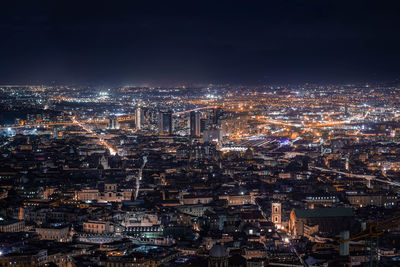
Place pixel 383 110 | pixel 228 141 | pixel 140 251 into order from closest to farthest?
pixel 140 251, pixel 228 141, pixel 383 110

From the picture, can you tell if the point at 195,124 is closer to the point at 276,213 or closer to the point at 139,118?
the point at 139,118

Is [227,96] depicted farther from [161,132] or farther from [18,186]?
[18,186]

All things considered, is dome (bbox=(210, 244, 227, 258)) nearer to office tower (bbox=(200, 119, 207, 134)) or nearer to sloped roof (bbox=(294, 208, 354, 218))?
sloped roof (bbox=(294, 208, 354, 218))

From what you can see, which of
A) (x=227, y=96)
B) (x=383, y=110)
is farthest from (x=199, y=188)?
(x=227, y=96)

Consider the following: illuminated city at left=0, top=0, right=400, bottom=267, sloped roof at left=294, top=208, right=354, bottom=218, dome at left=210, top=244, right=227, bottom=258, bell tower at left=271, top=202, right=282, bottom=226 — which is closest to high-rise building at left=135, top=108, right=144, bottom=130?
illuminated city at left=0, top=0, right=400, bottom=267

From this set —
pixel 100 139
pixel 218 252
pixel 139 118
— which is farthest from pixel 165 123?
pixel 218 252

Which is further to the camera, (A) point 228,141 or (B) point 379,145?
(A) point 228,141
